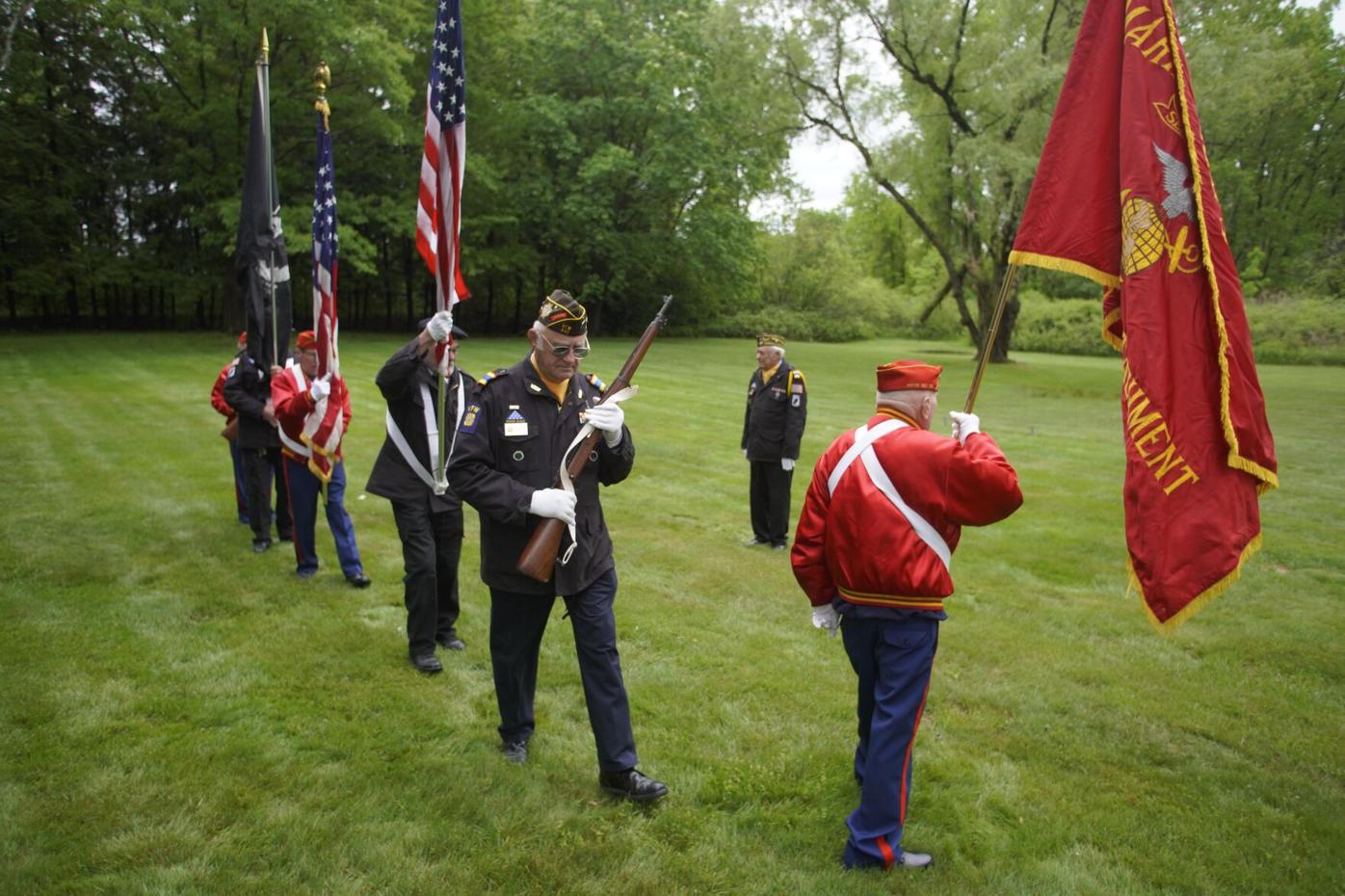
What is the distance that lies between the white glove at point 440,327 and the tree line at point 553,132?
80.8 ft

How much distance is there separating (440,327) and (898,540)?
3044 mm

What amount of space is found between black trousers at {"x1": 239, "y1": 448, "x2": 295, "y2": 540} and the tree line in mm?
20988

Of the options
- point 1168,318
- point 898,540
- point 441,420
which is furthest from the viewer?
point 441,420

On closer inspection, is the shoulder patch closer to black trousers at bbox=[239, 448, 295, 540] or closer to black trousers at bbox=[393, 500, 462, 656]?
black trousers at bbox=[393, 500, 462, 656]

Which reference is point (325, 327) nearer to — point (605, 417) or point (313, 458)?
point (313, 458)

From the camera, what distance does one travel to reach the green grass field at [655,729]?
3850mm

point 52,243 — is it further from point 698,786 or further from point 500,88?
point 698,786

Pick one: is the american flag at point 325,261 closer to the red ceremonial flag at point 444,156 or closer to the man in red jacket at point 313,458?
the man in red jacket at point 313,458

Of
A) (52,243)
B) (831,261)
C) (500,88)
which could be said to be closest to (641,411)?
(500,88)

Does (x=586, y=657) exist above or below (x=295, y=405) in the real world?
below

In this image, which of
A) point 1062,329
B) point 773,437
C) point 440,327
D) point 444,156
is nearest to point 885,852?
point 440,327

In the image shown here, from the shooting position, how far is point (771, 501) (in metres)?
9.38

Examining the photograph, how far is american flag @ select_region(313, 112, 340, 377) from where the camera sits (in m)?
7.58

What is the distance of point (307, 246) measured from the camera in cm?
2775
